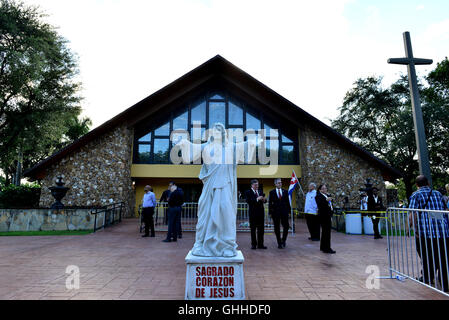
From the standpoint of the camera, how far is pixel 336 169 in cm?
1480

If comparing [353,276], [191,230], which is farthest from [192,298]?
[191,230]

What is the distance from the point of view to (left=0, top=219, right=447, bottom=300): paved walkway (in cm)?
326

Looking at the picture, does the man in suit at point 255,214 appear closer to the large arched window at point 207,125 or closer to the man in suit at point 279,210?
the man in suit at point 279,210

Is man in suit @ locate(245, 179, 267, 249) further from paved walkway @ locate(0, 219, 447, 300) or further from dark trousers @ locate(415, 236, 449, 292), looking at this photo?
dark trousers @ locate(415, 236, 449, 292)

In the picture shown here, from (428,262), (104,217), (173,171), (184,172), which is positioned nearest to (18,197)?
(104,217)

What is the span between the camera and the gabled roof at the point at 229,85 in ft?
47.1

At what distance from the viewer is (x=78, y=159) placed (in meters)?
14.3

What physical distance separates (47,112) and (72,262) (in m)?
16.1

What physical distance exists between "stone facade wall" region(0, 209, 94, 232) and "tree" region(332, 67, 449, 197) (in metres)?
23.1

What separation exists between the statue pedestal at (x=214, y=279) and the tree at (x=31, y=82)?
59.9 feet

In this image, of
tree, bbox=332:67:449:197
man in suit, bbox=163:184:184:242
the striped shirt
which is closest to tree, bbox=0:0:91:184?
man in suit, bbox=163:184:184:242

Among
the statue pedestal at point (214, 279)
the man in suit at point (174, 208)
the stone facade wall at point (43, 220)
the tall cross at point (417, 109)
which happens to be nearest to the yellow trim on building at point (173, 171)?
the stone facade wall at point (43, 220)

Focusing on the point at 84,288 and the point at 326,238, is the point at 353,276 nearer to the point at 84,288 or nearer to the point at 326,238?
the point at 326,238

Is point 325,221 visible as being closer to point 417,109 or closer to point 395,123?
point 417,109
